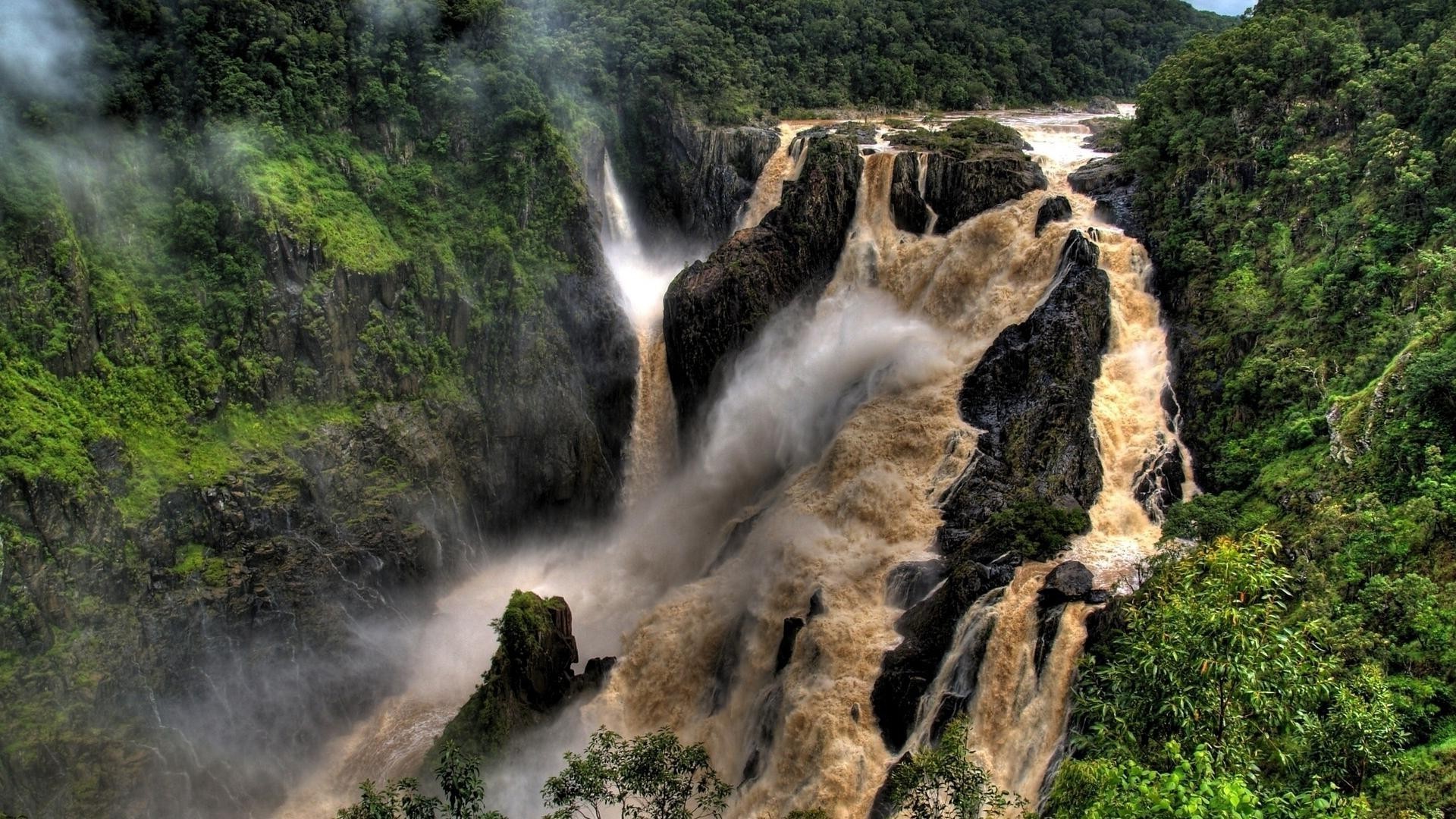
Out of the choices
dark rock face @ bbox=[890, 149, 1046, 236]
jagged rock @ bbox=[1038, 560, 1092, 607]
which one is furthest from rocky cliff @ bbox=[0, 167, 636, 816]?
jagged rock @ bbox=[1038, 560, 1092, 607]

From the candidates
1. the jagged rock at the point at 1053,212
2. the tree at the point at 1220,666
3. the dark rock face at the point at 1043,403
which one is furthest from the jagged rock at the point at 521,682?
the jagged rock at the point at 1053,212

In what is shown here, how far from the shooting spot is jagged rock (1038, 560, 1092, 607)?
20344 millimetres

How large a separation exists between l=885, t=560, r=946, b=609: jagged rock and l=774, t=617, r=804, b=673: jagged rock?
241 centimetres

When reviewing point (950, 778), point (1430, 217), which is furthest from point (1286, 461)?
point (950, 778)

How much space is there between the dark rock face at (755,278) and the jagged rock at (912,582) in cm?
1288

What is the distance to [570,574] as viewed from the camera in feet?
110

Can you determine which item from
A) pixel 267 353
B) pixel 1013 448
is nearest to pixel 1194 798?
pixel 1013 448

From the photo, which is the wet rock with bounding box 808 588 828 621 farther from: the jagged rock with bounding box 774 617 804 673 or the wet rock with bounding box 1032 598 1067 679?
the wet rock with bounding box 1032 598 1067 679

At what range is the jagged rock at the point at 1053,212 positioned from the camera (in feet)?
101

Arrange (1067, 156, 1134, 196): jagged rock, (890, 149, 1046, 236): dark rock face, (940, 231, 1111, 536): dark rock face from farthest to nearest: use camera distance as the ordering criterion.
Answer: (890, 149, 1046, 236): dark rock face, (1067, 156, 1134, 196): jagged rock, (940, 231, 1111, 536): dark rock face

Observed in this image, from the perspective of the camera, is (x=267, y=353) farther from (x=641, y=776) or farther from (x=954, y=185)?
(x=954, y=185)

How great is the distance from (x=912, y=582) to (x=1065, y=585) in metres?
4.30

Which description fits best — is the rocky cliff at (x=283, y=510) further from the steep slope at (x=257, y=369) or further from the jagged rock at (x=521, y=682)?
the jagged rock at (x=521, y=682)

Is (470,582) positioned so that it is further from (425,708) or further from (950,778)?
(950,778)
